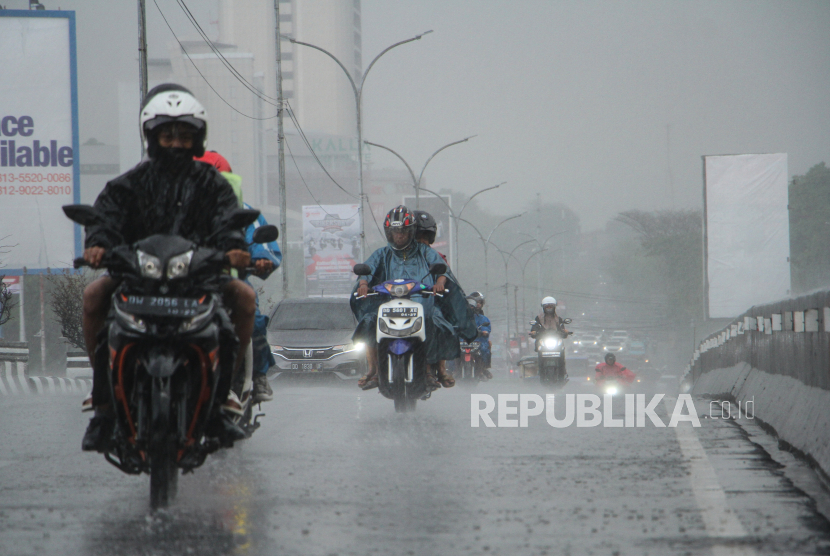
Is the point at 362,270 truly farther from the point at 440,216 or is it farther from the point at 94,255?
the point at 440,216

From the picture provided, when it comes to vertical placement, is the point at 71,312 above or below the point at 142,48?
below

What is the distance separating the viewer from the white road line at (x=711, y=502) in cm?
450

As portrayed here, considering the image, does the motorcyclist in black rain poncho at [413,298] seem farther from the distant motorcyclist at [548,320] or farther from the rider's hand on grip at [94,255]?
the distant motorcyclist at [548,320]

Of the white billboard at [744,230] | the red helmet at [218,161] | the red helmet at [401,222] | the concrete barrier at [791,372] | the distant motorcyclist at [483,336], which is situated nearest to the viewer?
the concrete barrier at [791,372]

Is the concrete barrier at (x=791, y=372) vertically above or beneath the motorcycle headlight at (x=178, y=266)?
beneath

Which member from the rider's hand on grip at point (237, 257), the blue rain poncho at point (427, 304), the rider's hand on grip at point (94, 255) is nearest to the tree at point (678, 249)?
the blue rain poncho at point (427, 304)

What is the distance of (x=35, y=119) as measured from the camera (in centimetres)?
2595

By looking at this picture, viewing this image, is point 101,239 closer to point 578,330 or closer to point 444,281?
point 444,281

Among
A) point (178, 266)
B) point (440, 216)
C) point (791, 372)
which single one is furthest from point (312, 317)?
point (440, 216)

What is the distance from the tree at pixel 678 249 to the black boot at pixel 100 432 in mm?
79925

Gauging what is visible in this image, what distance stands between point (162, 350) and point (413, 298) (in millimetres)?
6176

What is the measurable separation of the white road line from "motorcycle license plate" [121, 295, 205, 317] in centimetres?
236

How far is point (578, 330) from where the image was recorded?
122m

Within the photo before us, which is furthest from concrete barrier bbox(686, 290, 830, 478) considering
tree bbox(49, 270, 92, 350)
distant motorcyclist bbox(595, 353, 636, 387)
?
tree bbox(49, 270, 92, 350)
